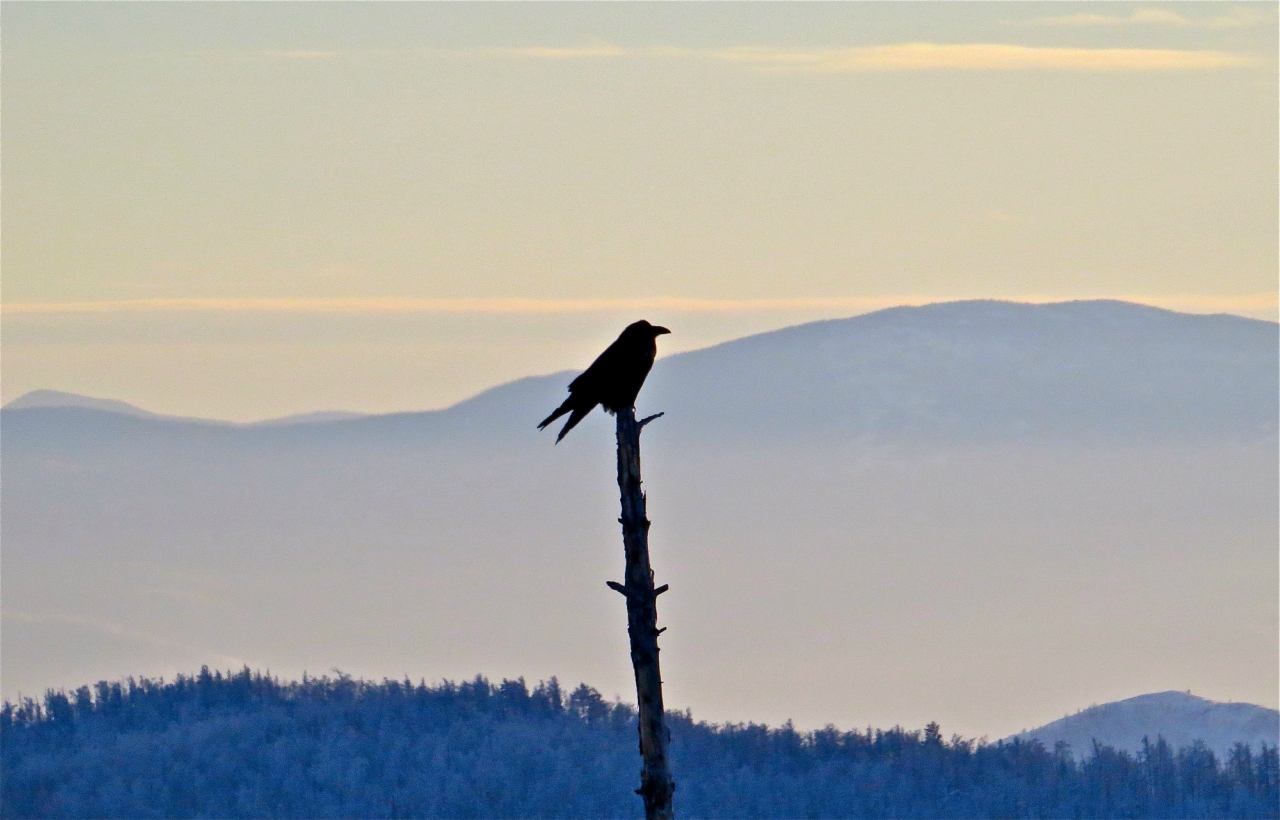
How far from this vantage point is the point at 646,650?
19.3 meters

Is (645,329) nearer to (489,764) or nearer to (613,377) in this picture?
(613,377)

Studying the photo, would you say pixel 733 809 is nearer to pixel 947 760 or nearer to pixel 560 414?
pixel 947 760

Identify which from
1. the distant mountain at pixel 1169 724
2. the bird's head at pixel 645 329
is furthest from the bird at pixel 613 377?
the distant mountain at pixel 1169 724

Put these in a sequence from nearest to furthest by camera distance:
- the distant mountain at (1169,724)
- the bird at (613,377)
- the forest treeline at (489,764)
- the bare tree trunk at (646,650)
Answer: the bare tree trunk at (646,650)
the bird at (613,377)
the forest treeline at (489,764)
the distant mountain at (1169,724)

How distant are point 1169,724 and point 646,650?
100m

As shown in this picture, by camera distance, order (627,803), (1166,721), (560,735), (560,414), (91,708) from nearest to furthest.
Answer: (560,414)
(627,803)
(560,735)
(91,708)
(1166,721)

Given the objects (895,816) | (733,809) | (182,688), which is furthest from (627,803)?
(182,688)

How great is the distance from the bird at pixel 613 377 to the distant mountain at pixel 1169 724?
90747mm

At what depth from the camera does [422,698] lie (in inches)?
3086

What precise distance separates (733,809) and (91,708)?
28526 millimetres

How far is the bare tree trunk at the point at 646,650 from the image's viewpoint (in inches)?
755

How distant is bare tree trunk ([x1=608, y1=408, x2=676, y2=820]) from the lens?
19188 mm

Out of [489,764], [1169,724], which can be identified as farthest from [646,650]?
[1169,724]

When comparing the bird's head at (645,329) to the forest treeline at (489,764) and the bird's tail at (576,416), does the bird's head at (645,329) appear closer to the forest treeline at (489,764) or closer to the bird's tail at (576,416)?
the bird's tail at (576,416)
